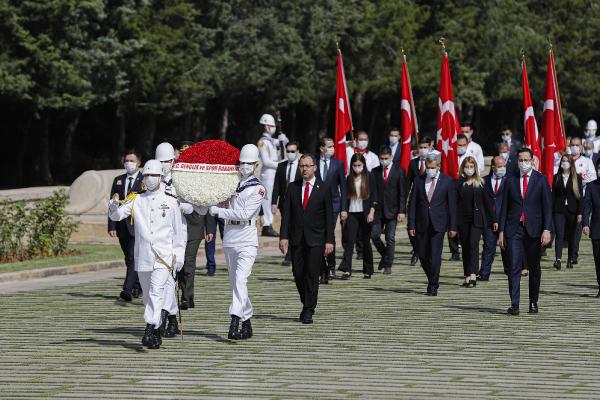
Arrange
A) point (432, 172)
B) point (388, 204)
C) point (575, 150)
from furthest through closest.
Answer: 1. point (575, 150)
2. point (388, 204)
3. point (432, 172)

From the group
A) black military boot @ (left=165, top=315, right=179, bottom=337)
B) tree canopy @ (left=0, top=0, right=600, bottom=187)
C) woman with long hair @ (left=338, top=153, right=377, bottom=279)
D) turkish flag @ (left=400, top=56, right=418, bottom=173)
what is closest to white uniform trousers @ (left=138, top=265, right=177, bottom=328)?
black military boot @ (left=165, top=315, right=179, bottom=337)

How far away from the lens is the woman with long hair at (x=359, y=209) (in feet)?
73.9

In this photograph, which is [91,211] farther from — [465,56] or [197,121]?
[465,56]

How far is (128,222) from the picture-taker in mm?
19172

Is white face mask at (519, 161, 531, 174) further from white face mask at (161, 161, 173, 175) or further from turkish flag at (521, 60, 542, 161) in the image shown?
turkish flag at (521, 60, 542, 161)

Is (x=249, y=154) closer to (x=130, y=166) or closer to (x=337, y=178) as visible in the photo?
(x=130, y=166)

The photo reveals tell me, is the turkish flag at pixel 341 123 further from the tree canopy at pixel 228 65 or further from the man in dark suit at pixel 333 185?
the tree canopy at pixel 228 65

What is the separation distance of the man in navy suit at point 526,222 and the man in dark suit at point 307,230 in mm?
2208

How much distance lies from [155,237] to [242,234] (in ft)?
3.32

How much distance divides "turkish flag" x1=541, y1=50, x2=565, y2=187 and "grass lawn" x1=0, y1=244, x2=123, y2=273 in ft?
25.0

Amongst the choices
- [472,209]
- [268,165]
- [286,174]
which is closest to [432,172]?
[472,209]

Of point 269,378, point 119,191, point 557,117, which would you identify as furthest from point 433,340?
point 557,117

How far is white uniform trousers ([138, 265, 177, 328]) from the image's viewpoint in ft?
48.3

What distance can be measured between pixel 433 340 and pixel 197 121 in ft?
168
